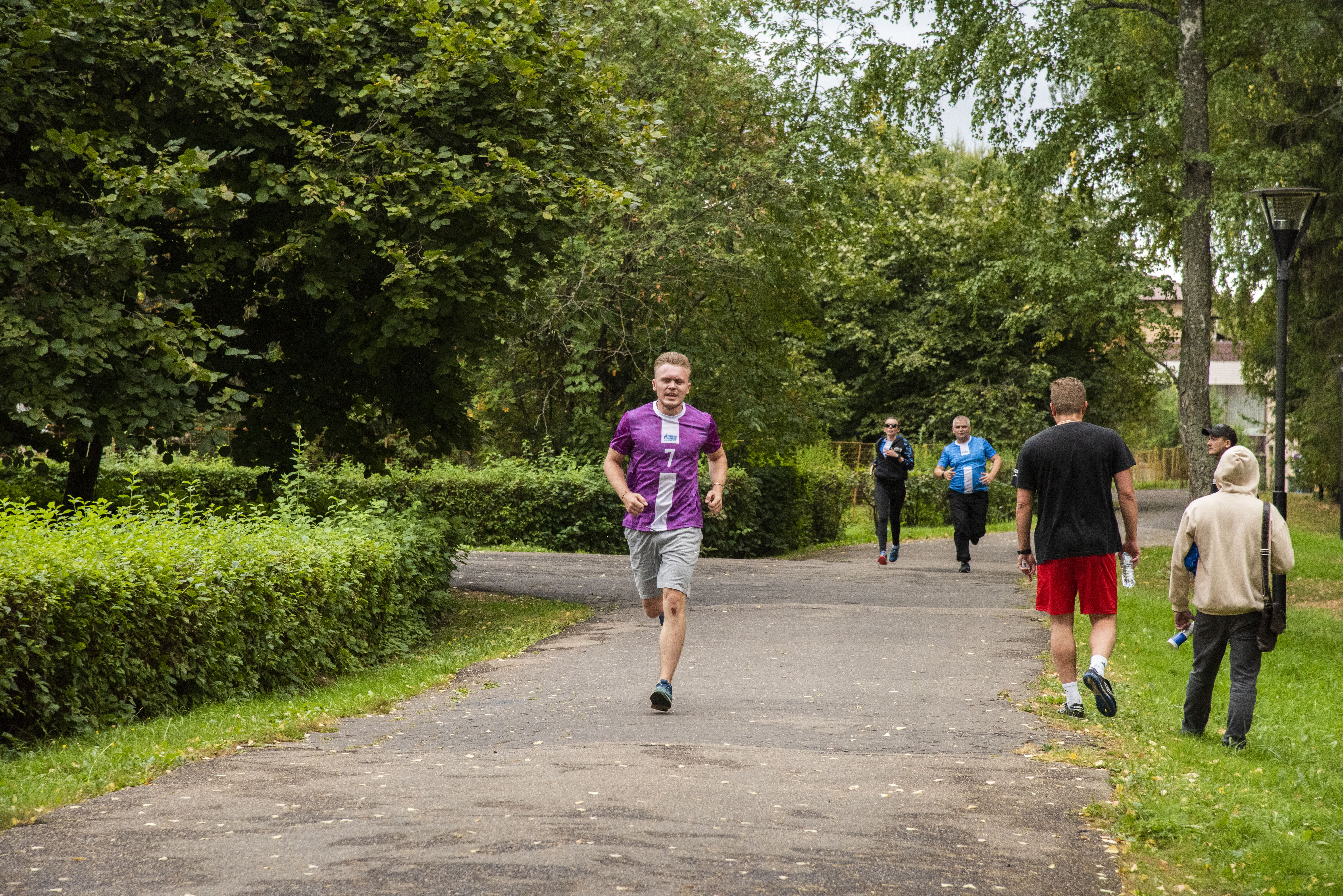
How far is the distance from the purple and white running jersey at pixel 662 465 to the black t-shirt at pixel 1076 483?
184 centimetres

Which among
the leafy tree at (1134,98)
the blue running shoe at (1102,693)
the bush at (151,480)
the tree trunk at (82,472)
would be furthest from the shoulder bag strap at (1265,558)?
the leafy tree at (1134,98)

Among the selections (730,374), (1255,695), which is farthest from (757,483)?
(1255,695)

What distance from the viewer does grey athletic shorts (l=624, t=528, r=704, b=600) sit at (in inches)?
294

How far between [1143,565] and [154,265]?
46.0ft

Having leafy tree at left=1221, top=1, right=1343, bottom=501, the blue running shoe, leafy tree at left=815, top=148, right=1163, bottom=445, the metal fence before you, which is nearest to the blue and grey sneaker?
the blue running shoe

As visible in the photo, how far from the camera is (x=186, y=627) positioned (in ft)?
24.6

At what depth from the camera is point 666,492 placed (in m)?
7.60

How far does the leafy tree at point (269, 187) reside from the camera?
9.52 meters

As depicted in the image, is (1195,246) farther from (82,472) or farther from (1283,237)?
(82,472)

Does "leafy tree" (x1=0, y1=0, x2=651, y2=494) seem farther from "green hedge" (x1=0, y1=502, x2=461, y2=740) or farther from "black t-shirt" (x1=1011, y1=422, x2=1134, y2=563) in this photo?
"black t-shirt" (x1=1011, y1=422, x2=1134, y2=563)

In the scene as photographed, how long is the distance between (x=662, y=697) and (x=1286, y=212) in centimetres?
892

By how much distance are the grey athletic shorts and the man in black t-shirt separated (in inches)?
73.6

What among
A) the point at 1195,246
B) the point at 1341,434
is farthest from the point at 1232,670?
the point at 1341,434

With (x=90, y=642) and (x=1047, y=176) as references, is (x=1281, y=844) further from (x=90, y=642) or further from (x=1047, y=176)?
(x=1047, y=176)
